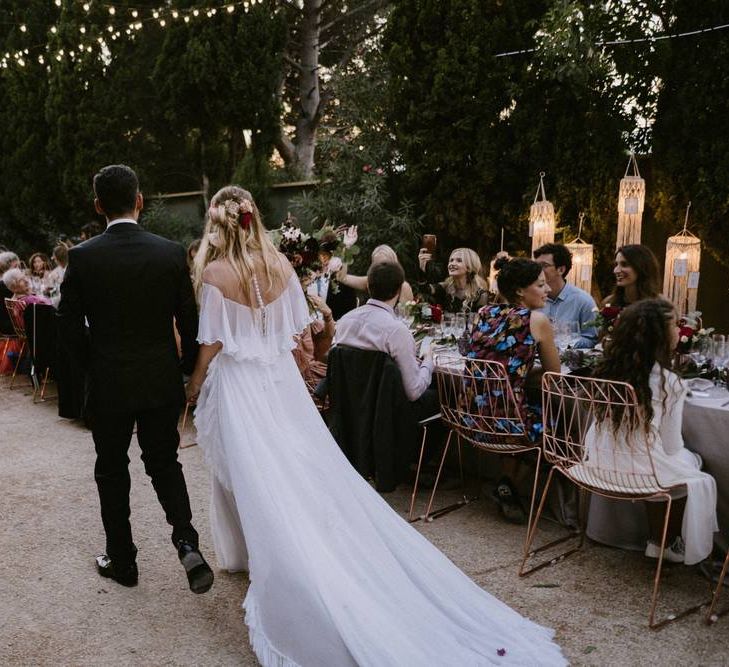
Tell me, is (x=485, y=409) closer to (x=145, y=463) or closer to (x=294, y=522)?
(x=294, y=522)

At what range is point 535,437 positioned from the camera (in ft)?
11.7

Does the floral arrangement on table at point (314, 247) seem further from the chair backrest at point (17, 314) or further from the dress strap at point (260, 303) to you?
the chair backrest at point (17, 314)

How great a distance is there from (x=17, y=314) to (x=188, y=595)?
4.87 metres

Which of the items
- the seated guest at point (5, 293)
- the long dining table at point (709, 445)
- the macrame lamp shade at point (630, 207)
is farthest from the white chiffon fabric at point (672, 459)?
the seated guest at point (5, 293)

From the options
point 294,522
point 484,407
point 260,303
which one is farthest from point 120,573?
point 484,407

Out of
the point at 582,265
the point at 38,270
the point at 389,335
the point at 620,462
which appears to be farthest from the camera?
the point at 38,270

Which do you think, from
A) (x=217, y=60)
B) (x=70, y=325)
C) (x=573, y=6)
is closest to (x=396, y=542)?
(x=70, y=325)

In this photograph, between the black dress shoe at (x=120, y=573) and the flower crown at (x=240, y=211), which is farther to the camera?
the black dress shoe at (x=120, y=573)

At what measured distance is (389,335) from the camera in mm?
3811

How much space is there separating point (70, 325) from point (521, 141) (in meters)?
5.46

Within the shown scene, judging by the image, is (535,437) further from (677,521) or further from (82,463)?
(82,463)

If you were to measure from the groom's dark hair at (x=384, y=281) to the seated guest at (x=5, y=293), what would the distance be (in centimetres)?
510

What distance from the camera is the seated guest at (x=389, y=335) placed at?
12.5ft

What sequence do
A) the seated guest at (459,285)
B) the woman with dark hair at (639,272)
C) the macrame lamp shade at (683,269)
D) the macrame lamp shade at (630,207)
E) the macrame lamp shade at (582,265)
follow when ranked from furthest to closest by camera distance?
the macrame lamp shade at (582,265) < the macrame lamp shade at (630,207) < the macrame lamp shade at (683,269) < the seated guest at (459,285) < the woman with dark hair at (639,272)
